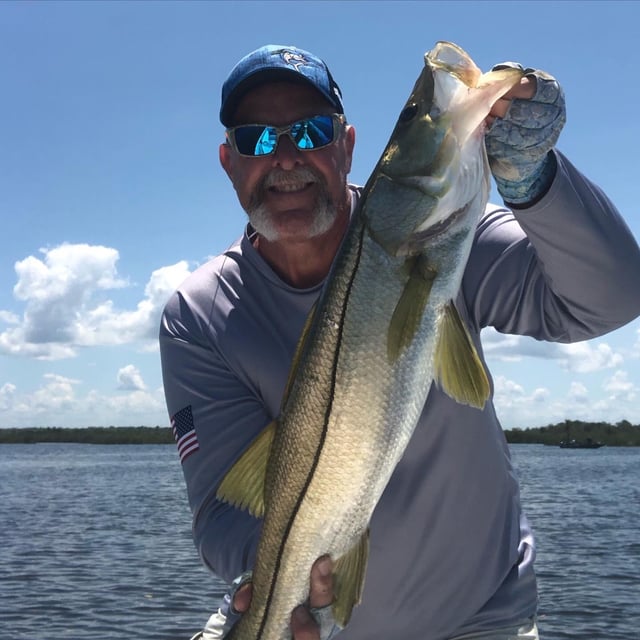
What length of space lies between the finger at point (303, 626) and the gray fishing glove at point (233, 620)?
2 cm

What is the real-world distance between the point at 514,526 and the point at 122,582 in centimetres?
1724

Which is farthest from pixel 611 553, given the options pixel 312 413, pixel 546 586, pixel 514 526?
pixel 312 413

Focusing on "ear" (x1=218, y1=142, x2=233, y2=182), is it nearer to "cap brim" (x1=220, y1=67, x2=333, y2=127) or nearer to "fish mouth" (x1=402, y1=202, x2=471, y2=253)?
"cap brim" (x1=220, y1=67, x2=333, y2=127)

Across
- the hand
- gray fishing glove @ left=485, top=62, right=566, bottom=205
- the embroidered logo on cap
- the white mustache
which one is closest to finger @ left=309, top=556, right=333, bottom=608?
the hand

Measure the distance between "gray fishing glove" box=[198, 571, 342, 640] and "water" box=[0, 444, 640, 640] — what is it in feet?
36.8

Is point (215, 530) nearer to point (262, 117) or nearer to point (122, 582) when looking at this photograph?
point (262, 117)

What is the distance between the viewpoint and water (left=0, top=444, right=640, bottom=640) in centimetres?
1577

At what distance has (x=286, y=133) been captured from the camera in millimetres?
3992

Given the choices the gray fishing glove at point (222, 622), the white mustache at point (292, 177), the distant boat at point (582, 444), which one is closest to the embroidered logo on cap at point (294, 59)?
the white mustache at point (292, 177)

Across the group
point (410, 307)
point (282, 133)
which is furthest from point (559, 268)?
point (282, 133)

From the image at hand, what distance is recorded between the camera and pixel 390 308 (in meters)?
2.74

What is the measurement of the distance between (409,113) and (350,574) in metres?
1.62

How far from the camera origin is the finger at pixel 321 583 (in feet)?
9.74

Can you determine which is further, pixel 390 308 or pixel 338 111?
pixel 338 111
